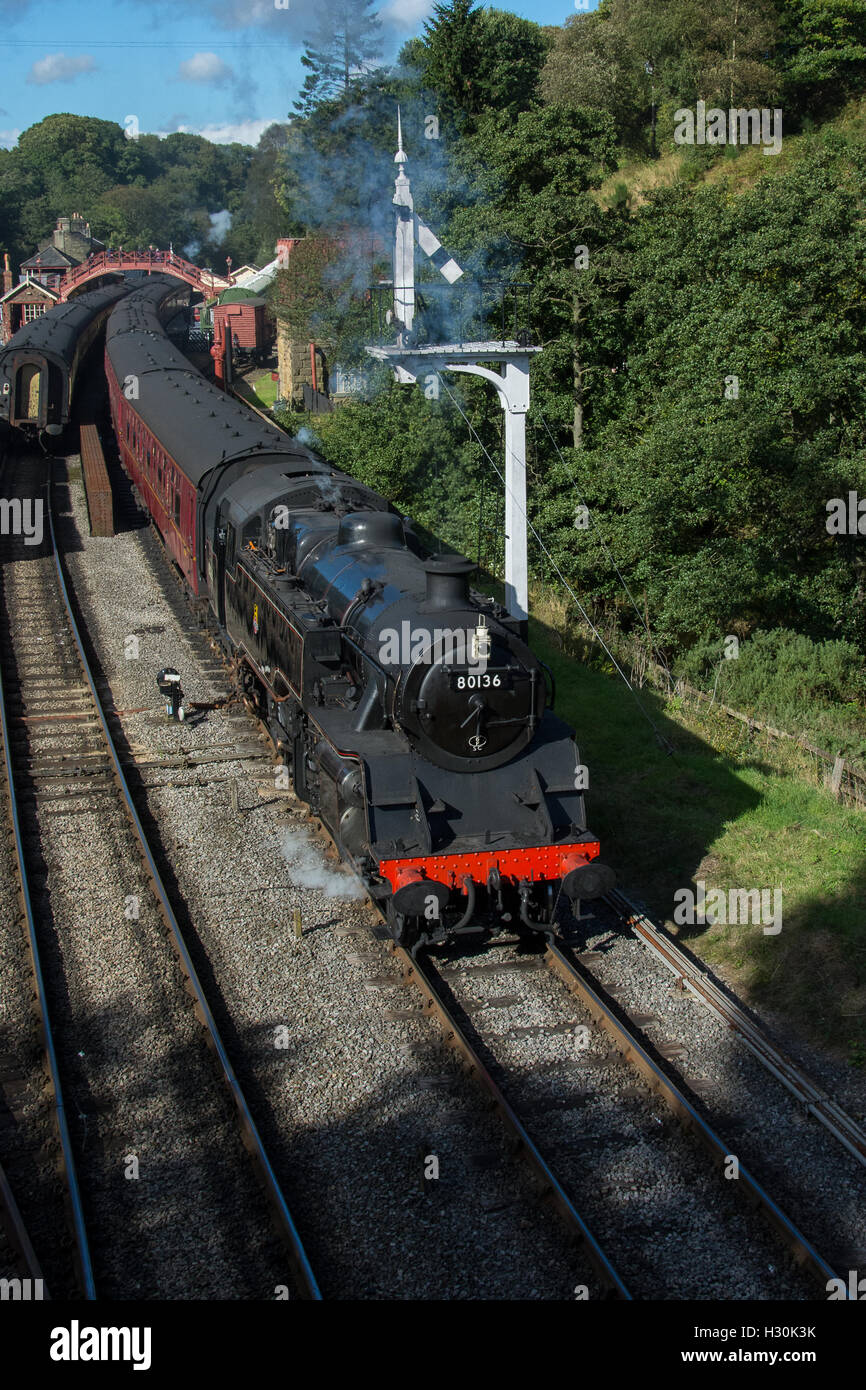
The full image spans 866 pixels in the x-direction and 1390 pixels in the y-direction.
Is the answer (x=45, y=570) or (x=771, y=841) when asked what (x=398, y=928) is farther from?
(x=45, y=570)

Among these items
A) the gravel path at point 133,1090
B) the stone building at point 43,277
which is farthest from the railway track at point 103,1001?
the stone building at point 43,277

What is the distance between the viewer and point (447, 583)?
9.22m

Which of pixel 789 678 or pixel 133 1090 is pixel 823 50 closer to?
pixel 789 678

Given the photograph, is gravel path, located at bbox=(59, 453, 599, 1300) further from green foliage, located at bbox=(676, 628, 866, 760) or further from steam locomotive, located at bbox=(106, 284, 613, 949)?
green foliage, located at bbox=(676, 628, 866, 760)

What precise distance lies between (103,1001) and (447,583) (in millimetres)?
4461

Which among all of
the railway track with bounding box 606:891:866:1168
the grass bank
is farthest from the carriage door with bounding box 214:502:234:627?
the railway track with bounding box 606:891:866:1168

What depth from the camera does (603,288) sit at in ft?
73.6

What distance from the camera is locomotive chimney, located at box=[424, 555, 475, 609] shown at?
30.0 ft

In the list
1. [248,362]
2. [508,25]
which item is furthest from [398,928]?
[248,362]

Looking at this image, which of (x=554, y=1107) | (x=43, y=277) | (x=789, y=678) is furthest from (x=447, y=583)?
(x=43, y=277)

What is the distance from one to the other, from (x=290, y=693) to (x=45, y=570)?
12.0 meters

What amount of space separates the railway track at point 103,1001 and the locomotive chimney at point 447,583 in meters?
3.70

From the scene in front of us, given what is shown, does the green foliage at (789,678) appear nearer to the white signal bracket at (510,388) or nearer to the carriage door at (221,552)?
the white signal bracket at (510,388)

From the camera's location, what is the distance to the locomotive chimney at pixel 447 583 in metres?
9.13
